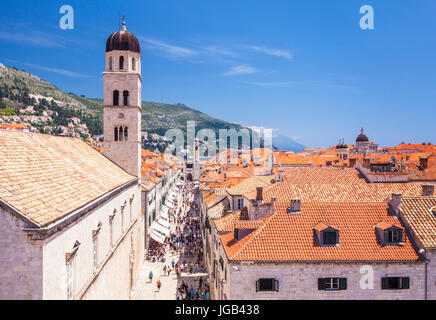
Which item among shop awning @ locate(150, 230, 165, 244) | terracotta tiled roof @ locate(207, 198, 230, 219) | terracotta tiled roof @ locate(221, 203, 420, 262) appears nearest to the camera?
terracotta tiled roof @ locate(221, 203, 420, 262)

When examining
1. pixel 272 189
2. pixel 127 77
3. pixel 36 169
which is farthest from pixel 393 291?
pixel 127 77

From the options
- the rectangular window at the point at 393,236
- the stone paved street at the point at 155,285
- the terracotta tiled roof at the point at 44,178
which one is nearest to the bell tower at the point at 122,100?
the terracotta tiled roof at the point at 44,178

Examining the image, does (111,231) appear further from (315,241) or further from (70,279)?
(315,241)

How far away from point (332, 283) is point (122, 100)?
2283 centimetres

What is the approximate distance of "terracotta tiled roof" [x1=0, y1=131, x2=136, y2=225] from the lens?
1098cm

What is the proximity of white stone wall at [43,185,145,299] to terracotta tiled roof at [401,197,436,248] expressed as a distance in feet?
52.2

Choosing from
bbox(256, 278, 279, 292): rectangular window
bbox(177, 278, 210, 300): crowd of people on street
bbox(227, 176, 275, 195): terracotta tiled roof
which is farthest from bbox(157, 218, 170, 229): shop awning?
bbox(256, 278, 279, 292): rectangular window

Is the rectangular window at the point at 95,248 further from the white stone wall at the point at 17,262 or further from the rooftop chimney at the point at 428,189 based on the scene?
the rooftop chimney at the point at 428,189

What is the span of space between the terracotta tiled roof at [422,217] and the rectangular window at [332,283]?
4.47 m

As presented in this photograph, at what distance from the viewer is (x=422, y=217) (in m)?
18.8

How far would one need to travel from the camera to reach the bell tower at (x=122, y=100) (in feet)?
98.9

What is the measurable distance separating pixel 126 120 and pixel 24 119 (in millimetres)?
150263

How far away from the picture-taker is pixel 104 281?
1788cm

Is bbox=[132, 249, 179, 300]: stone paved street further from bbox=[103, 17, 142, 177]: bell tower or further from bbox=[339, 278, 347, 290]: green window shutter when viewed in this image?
bbox=[339, 278, 347, 290]: green window shutter
